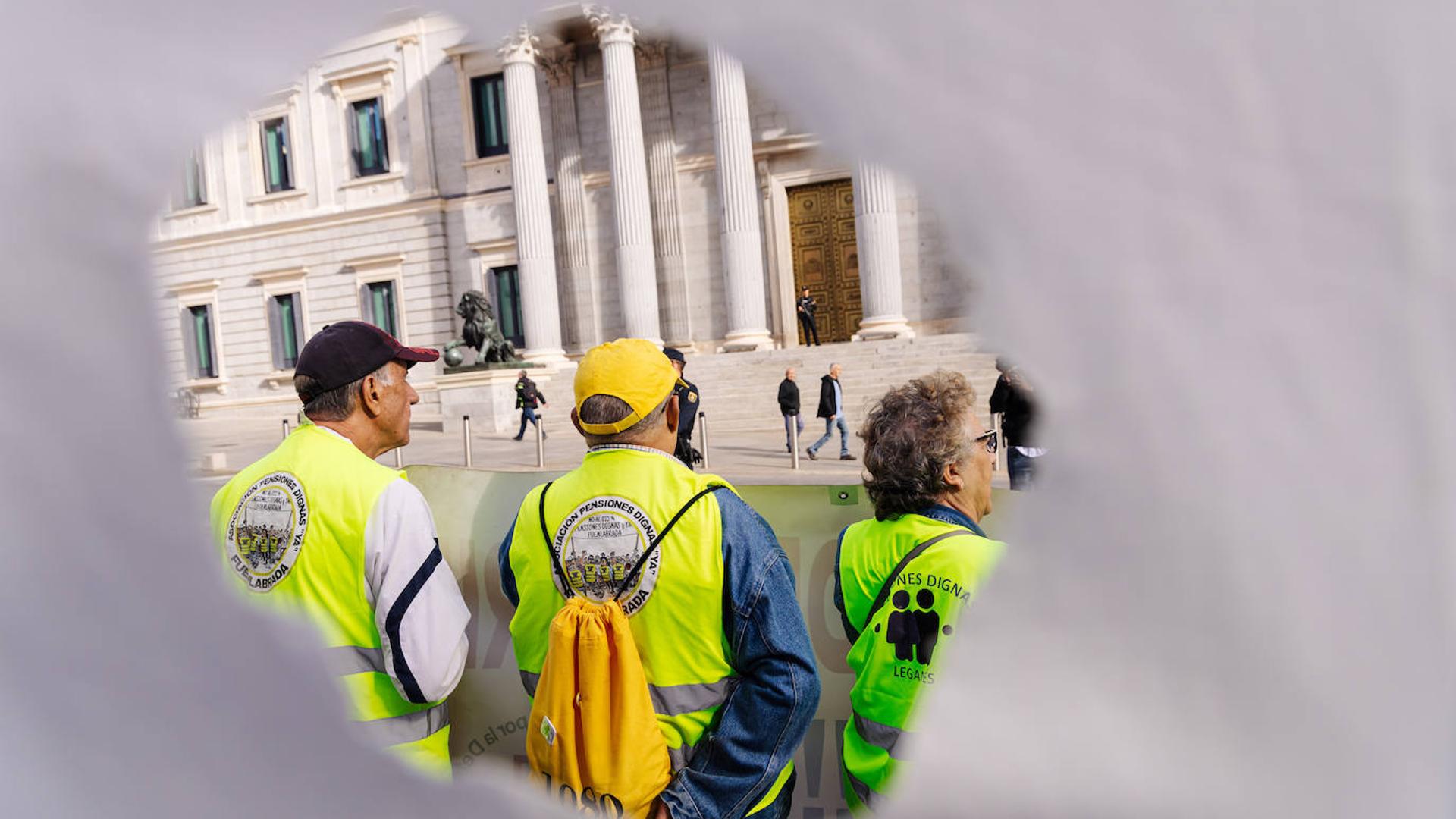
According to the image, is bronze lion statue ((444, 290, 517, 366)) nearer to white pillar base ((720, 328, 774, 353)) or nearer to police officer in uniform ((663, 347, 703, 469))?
white pillar base ((720, 328, 774, 353))

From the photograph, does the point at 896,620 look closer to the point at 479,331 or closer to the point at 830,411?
the point at 830,411

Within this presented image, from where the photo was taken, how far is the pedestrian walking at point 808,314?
904 inches

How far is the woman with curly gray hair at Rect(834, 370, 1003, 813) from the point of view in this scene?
1.89 meters

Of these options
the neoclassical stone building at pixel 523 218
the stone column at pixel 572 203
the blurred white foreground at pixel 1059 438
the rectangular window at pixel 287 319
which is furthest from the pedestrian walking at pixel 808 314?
the blurred white foreground at pixel 1059 438

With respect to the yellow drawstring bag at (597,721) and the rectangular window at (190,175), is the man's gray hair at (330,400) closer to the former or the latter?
the rectangular window at (190,175)

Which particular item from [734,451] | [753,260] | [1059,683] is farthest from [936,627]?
[753,260]

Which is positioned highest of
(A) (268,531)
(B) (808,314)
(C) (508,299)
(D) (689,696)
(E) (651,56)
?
(E) (651,56)

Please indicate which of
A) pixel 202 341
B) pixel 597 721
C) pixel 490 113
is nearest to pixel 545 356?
pixel 490 113

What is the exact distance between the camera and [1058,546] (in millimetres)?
599

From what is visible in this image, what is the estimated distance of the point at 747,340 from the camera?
906 inches

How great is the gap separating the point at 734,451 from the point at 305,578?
13131 mm

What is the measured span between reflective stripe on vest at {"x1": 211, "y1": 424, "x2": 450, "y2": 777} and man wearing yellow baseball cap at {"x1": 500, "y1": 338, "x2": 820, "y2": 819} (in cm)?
25

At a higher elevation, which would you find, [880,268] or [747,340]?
[880,268]

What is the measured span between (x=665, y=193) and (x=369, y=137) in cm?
920
